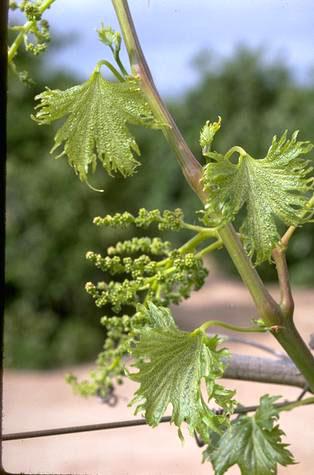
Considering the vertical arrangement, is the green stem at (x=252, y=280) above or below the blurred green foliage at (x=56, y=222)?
above

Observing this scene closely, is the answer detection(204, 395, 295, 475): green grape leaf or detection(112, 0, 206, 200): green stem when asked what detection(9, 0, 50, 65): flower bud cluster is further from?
detection(204, 395, 295, 475): green grape leaf

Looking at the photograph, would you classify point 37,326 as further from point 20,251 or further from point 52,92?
point 52,92

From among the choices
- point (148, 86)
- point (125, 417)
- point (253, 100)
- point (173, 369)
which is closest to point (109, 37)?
point (148, 86)

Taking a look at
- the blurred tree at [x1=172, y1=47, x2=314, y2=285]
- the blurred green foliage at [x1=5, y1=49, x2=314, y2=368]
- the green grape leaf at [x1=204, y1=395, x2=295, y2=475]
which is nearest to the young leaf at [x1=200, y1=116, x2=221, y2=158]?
the green grape leaf at [x1=204, y1=395, x2=295, y2=475]

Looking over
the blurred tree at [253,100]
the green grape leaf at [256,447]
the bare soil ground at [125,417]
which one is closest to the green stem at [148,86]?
the green grape leaf at [256,447]

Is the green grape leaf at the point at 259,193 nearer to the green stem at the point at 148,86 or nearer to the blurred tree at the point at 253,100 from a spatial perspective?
the green stem at the point at 148,86

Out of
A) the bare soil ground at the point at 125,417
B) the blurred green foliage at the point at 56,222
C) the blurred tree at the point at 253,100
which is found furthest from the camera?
the blurred tree at the point at 253,100

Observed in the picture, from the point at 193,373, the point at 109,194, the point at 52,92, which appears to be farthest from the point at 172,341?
the point at 109,194
